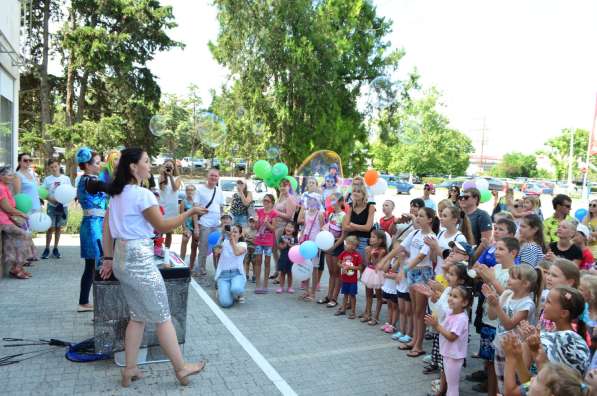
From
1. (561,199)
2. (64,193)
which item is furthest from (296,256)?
(64,193)

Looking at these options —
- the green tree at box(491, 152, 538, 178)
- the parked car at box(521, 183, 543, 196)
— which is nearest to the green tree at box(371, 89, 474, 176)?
the parked car at box(521, 183, 543, 196)

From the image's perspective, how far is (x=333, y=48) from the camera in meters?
17.7

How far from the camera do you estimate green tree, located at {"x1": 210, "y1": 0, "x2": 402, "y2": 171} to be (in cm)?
1722

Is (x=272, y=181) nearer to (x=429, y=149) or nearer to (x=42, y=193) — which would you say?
(x=42, y=193)

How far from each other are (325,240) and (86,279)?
3.02 metres

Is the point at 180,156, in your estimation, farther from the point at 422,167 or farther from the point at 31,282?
the point at 31,282

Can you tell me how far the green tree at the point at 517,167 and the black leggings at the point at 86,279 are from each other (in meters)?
89.1

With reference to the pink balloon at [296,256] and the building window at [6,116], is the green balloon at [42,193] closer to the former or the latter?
the building window at [6,116]

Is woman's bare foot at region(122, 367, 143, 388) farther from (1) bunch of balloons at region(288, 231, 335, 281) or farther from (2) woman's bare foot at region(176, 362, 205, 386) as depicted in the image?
(1) bunch of balloons at region(288, 231, 335, 281)

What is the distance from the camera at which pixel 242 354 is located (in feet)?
15.2

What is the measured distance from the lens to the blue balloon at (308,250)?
630cm

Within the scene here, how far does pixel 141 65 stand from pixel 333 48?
961 centimetres

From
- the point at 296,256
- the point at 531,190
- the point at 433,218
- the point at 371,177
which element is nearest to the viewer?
the point at 433,218

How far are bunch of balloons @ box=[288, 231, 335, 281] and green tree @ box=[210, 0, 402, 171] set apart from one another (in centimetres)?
1172
